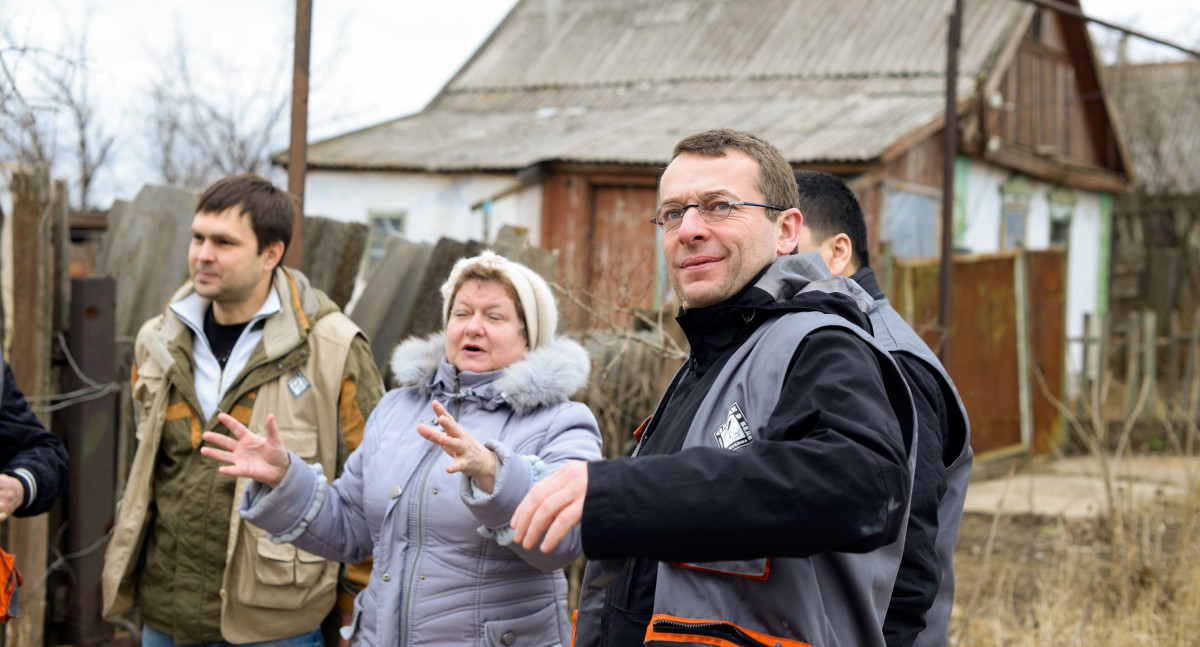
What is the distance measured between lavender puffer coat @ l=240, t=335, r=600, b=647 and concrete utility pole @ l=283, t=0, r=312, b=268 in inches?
58.4

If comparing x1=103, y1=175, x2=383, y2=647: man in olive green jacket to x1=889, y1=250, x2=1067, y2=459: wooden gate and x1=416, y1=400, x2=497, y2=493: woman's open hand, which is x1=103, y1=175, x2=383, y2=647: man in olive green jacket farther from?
x1=889, y1=250, x2=1067, y2=459: wooden gate

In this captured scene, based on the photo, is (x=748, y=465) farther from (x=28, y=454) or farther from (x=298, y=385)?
(x=28, y=454)

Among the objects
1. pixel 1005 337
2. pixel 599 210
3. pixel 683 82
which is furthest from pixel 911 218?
pixel 683 82

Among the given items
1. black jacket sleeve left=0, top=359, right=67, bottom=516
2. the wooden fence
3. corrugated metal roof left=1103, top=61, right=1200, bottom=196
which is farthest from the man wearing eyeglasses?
corrugated metal roof left=1103, top=61, right=1200, bottom=196

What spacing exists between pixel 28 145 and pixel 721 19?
568 inches

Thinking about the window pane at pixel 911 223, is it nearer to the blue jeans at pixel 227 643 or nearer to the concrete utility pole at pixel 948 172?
the concrete utility pole at pixel 948 172

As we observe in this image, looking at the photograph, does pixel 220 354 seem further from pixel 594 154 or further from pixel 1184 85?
pixel 1184 85

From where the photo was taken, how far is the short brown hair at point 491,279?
271 cm

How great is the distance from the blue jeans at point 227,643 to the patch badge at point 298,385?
716 millimetres

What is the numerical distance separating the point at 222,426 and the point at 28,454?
1.71ft

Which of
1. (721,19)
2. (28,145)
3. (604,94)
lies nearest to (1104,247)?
(721,19)

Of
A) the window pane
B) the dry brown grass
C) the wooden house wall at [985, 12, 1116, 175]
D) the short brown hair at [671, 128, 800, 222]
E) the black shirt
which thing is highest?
the wooden house wall at [985, 12, 1116, 175]

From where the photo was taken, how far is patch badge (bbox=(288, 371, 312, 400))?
3006 mm

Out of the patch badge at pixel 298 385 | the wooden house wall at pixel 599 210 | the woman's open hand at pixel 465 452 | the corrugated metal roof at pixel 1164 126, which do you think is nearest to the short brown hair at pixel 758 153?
the woman's open hand at pixel 465 452
